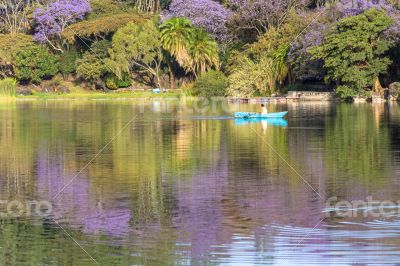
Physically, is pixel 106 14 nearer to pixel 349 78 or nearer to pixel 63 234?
pixel 349 78

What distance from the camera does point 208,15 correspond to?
3034 inches

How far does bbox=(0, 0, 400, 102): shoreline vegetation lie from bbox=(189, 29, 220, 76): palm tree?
0.29 ft

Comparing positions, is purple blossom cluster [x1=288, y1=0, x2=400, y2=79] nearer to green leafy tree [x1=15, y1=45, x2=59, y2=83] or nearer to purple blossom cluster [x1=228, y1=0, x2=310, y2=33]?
purple blossom cluster [x1=228, y1=0, x2=310, y2=33]

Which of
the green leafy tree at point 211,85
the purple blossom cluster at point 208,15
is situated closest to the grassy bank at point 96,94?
the green leafy tree at point 211,85

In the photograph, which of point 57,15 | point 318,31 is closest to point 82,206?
point 318,31

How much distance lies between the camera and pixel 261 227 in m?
15.1

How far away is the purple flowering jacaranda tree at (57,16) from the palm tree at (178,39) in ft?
35.3

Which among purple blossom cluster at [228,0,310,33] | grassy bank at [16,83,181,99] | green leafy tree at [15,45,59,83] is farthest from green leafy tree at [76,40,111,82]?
purple blossom cluster at [228,0,310,33]

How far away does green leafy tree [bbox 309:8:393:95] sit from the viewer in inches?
2350

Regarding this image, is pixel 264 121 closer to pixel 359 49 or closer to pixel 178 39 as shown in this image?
pixel 359 49

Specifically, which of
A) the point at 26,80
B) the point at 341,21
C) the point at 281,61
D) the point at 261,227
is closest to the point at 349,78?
the point at 341,21

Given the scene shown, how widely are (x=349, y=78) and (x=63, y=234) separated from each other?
47246 mm

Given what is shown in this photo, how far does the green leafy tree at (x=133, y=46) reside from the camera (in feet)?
249

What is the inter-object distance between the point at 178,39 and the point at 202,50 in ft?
7.62
